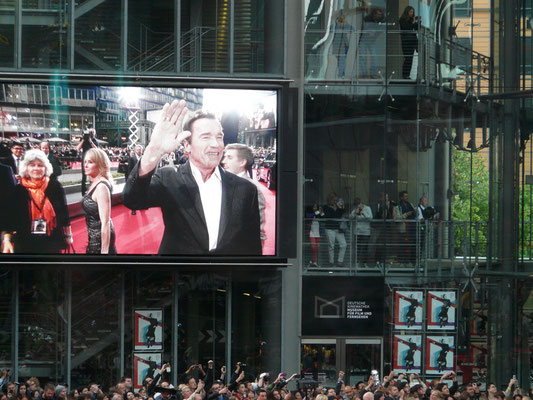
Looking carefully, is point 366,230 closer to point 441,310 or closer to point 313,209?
point 313,209

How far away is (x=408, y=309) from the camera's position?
29.2 m

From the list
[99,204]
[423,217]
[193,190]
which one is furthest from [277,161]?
[99,204]

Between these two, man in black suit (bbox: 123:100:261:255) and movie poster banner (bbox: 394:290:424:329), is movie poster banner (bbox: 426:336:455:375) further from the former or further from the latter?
man in black suit (bbox: 123:100:261:255)

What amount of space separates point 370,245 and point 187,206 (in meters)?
4.98

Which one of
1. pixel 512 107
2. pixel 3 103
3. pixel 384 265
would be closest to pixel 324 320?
pixel 384 265

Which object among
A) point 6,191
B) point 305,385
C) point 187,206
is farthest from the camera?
point 187,206

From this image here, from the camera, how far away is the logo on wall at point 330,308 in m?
29.0

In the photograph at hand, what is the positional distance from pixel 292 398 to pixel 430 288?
32.9 ft

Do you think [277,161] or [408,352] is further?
[408,352]

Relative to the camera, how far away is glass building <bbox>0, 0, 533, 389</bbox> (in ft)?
94.3

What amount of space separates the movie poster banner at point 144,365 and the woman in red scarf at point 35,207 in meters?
3.52

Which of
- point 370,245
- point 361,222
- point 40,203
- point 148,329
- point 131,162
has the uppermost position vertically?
point 131,162

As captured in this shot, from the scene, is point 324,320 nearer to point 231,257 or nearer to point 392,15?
point 231,257

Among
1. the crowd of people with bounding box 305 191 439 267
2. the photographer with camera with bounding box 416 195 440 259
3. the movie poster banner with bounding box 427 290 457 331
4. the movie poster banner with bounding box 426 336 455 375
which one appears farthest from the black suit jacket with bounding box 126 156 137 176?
the movie poster banner with bounding box 426 336 455 375
